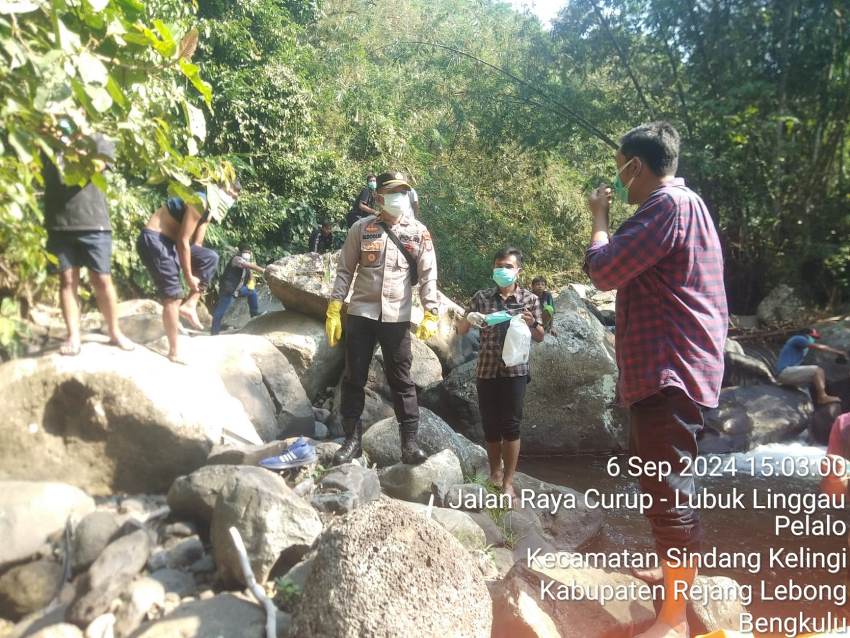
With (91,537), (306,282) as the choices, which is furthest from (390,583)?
(306,282)

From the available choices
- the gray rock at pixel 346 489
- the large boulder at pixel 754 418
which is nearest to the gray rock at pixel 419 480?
the gray rock at pixel 346 489

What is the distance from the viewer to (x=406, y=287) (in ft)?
14.1

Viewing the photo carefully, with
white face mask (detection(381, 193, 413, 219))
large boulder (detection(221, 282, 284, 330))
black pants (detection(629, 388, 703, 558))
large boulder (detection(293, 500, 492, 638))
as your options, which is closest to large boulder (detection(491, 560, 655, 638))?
large boulder (detection(293, 500, 492, 638))

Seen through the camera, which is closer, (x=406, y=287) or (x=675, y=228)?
(x=675, y=228)

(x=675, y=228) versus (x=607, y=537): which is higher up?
(x=675, y=228)

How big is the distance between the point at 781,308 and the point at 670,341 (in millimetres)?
11230

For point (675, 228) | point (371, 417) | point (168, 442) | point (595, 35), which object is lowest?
point (168, 442)

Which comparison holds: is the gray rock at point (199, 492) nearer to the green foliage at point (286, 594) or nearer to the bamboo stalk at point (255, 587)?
the bamboo stalk at point (255, 587)

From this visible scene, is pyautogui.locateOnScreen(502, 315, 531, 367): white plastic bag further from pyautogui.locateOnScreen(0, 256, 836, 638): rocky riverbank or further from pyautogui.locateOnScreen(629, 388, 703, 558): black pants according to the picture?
pyautogui.locateOnScreen(629, 388, 703, 558): black pants

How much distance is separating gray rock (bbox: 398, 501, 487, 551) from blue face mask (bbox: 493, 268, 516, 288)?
5.09 ft

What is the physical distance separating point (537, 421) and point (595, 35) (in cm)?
921

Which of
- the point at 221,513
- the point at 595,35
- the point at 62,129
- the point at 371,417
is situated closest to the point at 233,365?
the point at 371,417

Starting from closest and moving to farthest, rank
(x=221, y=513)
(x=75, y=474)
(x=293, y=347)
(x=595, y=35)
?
(x=221, y=513), (x=75, y=474), (x=293, y=347), (x=595, y=35)

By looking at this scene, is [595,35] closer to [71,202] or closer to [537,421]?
[537,421]
